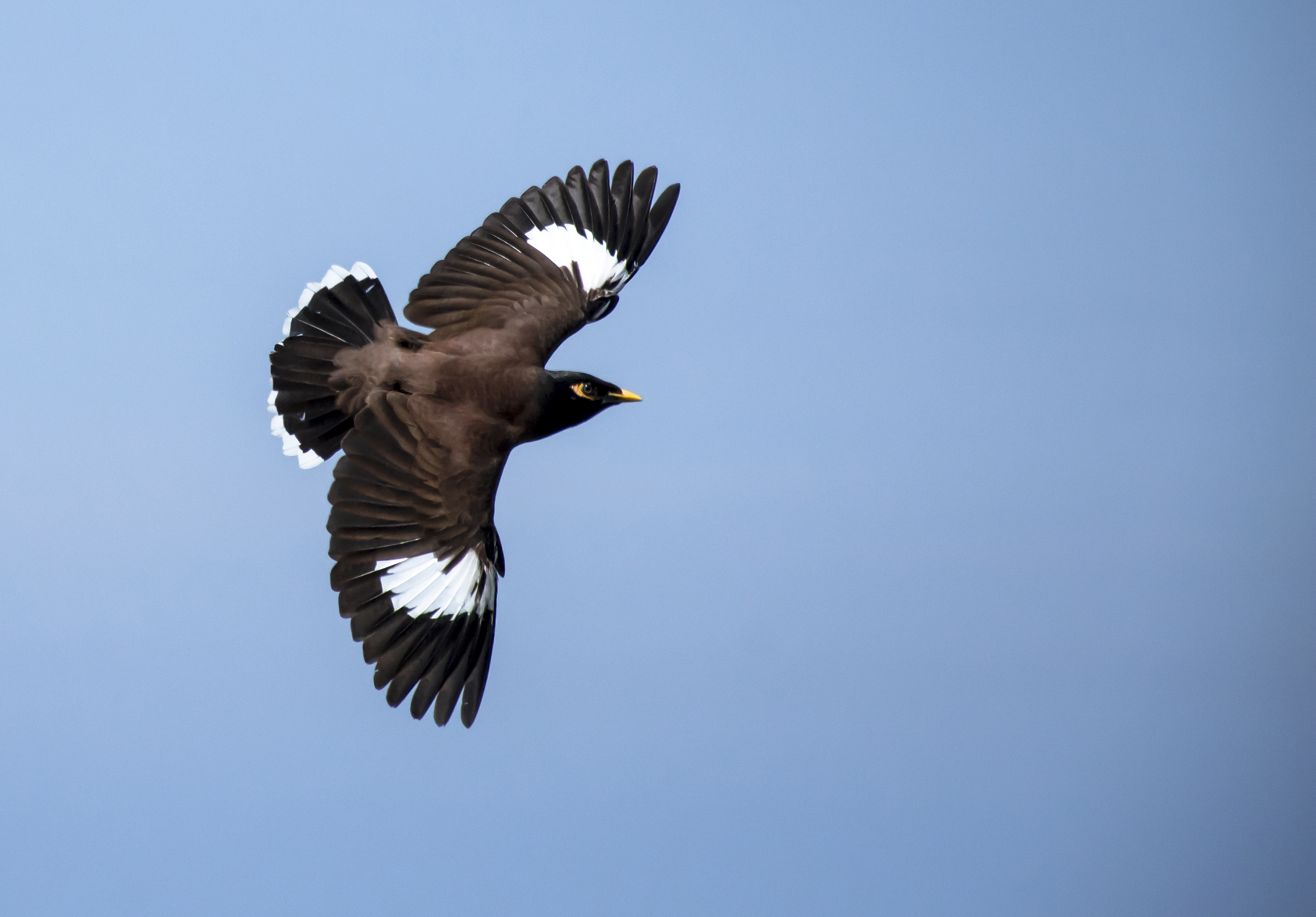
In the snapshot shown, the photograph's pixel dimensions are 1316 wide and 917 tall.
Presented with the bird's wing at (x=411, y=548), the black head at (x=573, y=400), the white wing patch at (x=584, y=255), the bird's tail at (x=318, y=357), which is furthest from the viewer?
the white wing patch at (x=584, y=255)

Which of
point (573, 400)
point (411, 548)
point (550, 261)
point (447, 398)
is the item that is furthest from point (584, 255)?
point (411, 548)

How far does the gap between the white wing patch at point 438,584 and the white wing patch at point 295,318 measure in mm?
546

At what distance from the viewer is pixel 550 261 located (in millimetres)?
3934

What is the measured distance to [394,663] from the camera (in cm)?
341

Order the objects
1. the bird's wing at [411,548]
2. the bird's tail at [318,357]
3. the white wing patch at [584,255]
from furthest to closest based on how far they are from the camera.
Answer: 1. the white wing patch at [584,255]
2. the bird's tail at [318,357]
3. the bird's wing at [411,548]

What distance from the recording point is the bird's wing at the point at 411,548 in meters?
3.34

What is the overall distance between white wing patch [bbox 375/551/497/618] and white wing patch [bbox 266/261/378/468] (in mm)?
546

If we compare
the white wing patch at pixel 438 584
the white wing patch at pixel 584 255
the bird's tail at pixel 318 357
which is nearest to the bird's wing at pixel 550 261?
the white wing patch at pixel 584 255

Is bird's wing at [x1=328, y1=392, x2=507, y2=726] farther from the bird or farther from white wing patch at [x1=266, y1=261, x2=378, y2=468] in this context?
white wing patch at [x1=266, y1=261, x2=378, y2=468]

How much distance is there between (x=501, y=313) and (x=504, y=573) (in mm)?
810

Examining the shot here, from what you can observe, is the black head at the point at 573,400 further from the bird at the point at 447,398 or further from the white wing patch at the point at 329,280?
the white wing patch at the point at 329,280

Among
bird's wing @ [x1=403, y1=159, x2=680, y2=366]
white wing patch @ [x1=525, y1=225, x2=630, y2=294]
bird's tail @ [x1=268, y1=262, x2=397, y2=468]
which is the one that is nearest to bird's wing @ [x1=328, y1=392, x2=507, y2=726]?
bird's tail @ [x1=268, y1=262, x2=397, y2=468]

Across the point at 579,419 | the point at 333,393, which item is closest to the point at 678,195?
the point at 579,419

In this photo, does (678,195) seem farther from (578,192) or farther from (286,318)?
(286,318)
